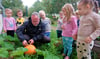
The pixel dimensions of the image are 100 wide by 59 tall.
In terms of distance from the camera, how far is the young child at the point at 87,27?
2161 millimetres

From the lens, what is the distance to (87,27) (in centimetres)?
227

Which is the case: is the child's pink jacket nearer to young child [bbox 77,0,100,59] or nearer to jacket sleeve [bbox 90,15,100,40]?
young child [bbox 77,0,100,59]

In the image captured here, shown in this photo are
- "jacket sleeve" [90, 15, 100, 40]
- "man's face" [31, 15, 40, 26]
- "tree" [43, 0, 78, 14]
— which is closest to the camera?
"jacket sleeve" [90, 15, 100, 40]

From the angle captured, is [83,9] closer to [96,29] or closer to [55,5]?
[96,29]

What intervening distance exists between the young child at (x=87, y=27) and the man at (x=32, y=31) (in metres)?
1.68

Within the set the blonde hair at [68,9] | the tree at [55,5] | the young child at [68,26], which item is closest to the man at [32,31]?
the young child at [68,26]

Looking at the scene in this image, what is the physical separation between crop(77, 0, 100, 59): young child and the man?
168cm

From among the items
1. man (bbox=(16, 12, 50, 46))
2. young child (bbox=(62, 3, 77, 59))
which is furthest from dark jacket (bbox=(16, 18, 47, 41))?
young child (bbox=(62, 3, 77, 59))

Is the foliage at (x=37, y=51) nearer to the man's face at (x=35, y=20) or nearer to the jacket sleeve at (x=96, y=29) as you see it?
the man's face at (x=35, y=20)

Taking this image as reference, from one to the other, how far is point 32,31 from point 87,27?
6.69 ft

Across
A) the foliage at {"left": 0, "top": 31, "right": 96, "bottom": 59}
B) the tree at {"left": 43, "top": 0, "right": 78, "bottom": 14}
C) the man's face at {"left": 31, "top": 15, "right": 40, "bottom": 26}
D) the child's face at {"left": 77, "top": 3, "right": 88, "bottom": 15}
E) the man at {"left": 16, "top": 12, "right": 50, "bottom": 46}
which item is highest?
the tree at {"left": 43, "top": 0, "right": 78, "bottom": 14}

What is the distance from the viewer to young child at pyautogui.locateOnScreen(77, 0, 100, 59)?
7.09ft

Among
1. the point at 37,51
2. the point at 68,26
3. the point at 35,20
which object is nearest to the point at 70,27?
the point at 68,26

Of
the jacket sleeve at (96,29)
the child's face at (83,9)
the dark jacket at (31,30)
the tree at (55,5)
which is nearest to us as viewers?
the jacket sleeve at (96,29)
